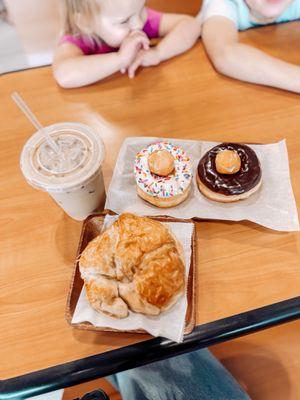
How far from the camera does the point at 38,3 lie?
276cm

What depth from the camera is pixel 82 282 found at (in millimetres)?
691

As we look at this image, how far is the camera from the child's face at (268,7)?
114 centimetres

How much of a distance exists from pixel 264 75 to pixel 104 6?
1.78 feet

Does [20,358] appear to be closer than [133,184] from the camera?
Yes

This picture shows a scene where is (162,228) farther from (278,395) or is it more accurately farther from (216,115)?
(278,395)

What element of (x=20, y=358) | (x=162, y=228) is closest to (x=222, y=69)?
(x=162, y=228)

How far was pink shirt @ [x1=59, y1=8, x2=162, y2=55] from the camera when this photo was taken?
1.21 meters

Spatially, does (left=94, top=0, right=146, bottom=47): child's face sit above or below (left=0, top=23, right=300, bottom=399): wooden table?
above

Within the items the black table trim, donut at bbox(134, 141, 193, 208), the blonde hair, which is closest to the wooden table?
the black table trim

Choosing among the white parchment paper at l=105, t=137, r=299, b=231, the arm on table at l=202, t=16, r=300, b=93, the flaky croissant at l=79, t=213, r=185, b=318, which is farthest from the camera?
the arm on table at l=202, t=16, r=300, b=93

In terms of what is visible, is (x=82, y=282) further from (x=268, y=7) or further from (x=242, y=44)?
(x=268, y=7)

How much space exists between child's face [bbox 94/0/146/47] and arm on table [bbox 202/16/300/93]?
25cm

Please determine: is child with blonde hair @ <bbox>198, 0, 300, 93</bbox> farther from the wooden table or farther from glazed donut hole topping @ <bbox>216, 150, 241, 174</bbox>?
glazed donut hole topping @ <bbox>216, 150, 241, 174</bbox>

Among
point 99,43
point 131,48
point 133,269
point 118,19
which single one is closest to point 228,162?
point 133,269
